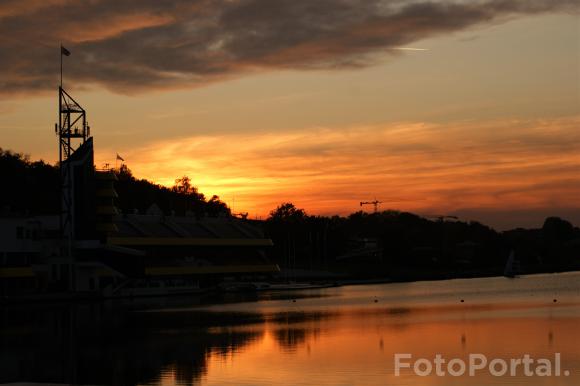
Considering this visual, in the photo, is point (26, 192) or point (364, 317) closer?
point (364, 317)

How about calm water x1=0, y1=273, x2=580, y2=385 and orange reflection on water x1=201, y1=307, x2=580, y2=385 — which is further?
calm water x1=0, y1=273, x2=580, y2=385

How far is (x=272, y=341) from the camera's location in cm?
7406

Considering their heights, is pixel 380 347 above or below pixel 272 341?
below

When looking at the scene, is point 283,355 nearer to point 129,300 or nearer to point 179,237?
point 129,300

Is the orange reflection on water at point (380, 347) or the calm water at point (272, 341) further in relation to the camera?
the calm water at point (272, 341)

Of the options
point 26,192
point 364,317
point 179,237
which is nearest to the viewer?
point 364,317

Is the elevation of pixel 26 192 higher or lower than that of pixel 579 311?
higher

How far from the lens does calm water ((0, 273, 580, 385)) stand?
53625 mm

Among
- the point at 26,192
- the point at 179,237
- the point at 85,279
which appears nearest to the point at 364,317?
the point at 85,279

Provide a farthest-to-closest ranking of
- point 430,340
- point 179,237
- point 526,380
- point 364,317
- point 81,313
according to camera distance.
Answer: point 179,237, point 81,313, point 364,317, point 430,340, point 526,380

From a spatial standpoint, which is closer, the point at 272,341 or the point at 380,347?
the point at 380,347

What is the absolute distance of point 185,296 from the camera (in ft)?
511

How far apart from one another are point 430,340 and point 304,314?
108 feet

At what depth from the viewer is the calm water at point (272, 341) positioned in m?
53.6
